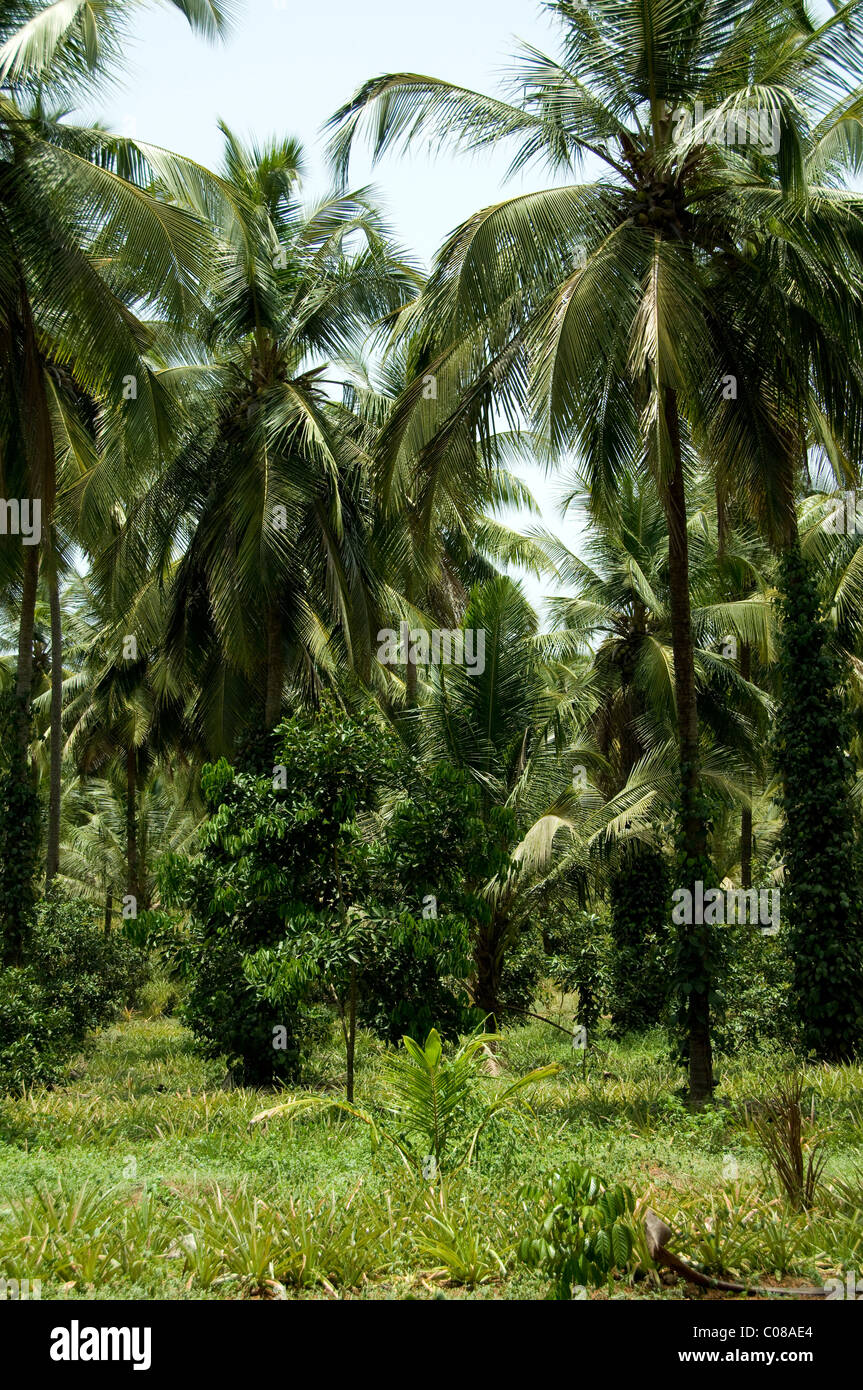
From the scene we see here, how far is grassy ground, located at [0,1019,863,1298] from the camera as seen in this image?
5844mm

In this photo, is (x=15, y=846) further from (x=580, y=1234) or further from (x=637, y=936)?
(x=580, y=1234)

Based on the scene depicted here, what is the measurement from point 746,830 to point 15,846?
39.8 feet

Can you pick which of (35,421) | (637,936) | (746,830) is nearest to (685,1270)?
(35,421)

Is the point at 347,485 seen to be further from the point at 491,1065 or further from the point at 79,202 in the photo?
the point at 491,1065

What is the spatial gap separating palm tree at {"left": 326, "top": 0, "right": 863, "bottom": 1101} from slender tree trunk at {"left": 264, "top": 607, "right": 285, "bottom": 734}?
5400 millimetres

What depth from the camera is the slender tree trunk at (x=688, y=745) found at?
10531 millimetres

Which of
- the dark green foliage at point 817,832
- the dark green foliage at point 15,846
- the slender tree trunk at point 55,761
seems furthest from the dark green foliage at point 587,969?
the slender tree trunk at point 55,761

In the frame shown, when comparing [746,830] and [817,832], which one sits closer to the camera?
[817,832]

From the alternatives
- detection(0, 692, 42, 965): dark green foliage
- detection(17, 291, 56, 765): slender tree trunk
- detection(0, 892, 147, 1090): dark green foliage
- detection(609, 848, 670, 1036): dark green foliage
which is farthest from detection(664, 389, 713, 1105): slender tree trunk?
detection(0, 692, 42, 965): dark green foliage

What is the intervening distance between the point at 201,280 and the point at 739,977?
11.3m

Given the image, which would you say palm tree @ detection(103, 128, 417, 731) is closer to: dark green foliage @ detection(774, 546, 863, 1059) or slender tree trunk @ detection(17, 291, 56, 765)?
slender tree trunk @ detection(17, 291, 56, 765)

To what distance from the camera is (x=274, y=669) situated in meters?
15.2

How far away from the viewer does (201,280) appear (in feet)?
35.9

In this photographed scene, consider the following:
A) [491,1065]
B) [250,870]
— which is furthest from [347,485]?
[491,1065]
